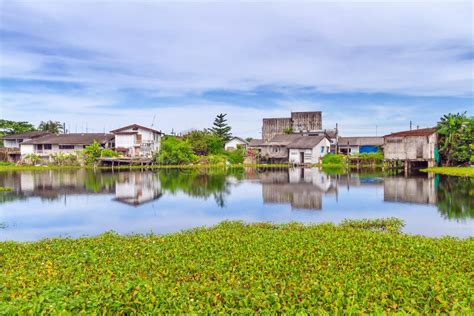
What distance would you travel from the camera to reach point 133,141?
59.0m

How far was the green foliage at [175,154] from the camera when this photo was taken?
57.4 m

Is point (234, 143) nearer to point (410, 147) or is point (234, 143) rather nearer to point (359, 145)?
point (359, 145)

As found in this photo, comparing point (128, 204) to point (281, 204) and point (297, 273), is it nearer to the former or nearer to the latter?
point (281, 204)

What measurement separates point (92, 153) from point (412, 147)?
42190 mm

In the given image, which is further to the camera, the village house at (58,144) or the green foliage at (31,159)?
the village house at (58,144)

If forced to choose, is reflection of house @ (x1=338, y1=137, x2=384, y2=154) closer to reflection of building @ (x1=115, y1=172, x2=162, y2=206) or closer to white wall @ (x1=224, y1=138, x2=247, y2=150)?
white wall @ (x1=224, y1=138, x2=247, y2=150)

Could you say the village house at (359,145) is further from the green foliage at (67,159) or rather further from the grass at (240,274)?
the grass at (240,274)

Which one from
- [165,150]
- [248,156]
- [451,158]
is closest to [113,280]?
[451,158]

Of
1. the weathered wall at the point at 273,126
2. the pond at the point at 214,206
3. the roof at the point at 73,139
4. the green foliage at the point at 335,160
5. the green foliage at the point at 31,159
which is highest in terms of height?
the weathered wall at the point at 273,126

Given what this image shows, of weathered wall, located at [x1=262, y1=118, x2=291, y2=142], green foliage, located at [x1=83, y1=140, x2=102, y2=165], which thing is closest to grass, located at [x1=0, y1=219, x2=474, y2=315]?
green foliage, located at [x1=83, y1=140, x2=102, y2=165]

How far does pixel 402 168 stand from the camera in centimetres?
5116

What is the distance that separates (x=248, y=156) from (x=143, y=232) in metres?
48.8

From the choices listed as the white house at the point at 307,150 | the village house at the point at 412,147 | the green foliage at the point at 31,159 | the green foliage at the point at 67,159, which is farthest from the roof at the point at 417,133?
the green foliage at the point at 31,159

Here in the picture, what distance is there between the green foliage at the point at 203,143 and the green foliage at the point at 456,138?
105 ft
